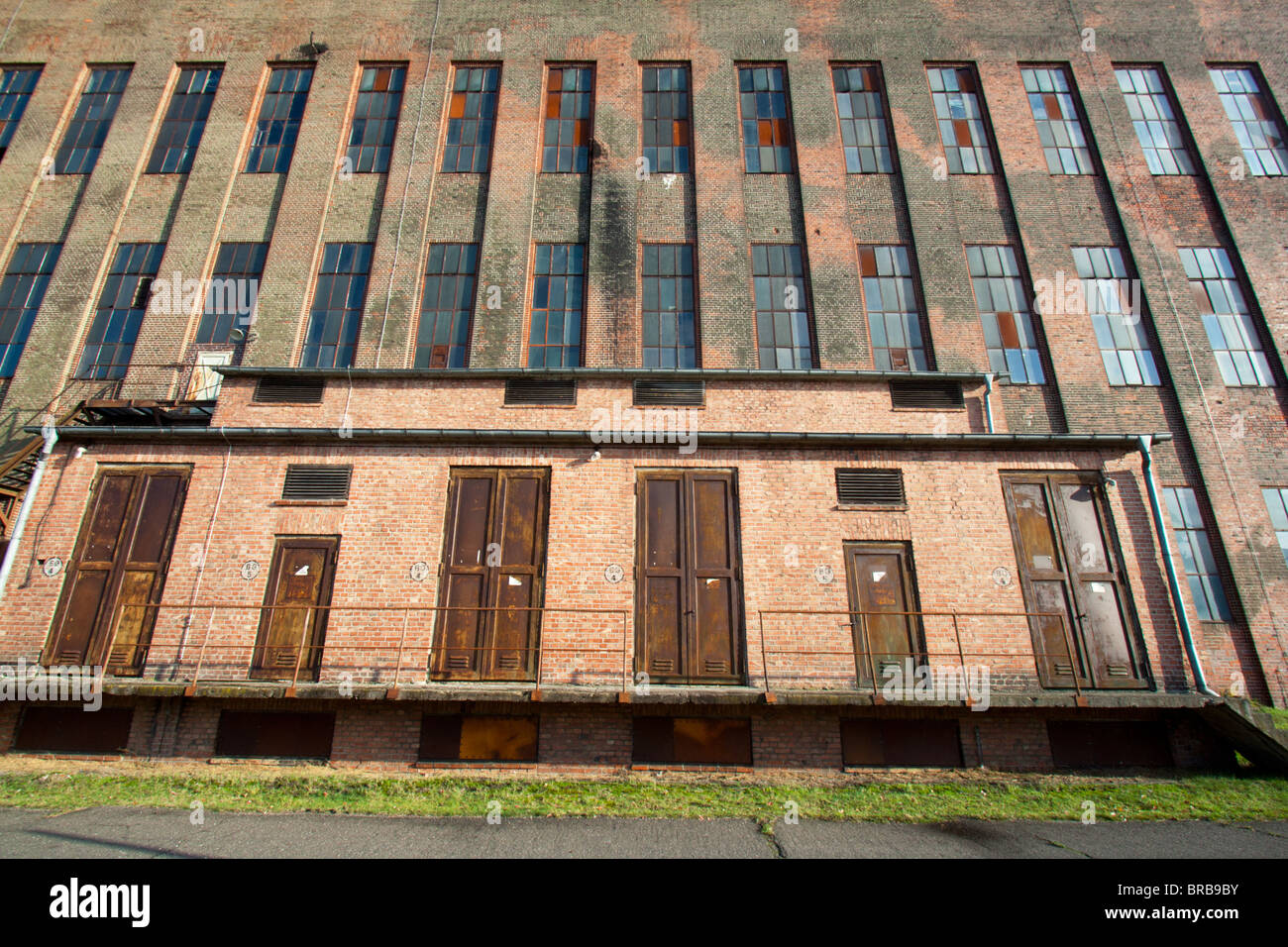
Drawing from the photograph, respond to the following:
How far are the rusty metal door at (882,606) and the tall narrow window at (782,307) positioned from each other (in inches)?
222

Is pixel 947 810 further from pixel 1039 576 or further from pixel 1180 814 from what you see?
pixel 1039 576

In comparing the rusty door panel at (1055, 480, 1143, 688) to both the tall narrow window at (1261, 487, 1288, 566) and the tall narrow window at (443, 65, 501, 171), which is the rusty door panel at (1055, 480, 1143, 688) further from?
the tall narrow window at (443, 65, 501, 171)

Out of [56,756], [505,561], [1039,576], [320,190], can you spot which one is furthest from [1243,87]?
[56,756]

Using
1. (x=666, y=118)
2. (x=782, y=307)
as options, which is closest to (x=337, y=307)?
(x=666, y=118)

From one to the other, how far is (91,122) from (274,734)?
64.7 feet

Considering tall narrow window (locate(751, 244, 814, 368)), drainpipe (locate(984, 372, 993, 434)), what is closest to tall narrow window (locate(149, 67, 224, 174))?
tall narrow window (locate(751, 244, 814, 368))

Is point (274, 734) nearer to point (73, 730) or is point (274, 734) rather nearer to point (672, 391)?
point (73, 730)

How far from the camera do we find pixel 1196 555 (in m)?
12.8

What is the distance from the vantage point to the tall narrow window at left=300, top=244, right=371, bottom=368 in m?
14.5

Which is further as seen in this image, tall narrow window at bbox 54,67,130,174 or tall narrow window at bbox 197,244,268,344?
tall narrow window at bbox 54,67,130,174

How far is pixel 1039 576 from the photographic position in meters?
9.78

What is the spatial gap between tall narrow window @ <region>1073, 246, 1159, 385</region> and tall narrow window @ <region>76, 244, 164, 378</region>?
23840 mm

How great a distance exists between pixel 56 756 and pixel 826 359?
15.6 meters

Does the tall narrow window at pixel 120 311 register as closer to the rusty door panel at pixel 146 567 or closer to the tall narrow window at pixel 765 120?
the rusty door panel at pixel 146 567
